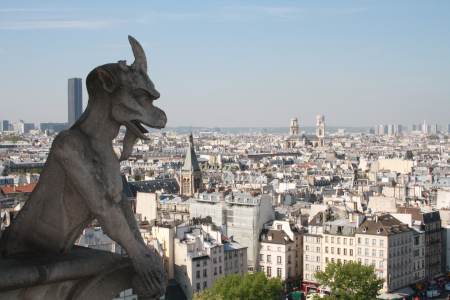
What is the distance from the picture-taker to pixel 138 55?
16.3 feet

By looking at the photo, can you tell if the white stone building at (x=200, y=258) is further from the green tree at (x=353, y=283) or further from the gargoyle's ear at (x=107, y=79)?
the gargoyle's ear at (x=107, y=79)

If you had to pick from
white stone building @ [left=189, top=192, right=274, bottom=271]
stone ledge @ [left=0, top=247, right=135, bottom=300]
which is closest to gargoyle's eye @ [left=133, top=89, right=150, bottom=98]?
stone ledge @ [left=0, top=247, right=135, bottom=300]

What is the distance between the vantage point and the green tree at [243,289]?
124 feet

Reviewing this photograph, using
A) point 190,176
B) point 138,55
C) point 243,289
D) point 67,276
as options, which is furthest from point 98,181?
point 190,176

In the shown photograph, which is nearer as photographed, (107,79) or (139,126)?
(107,79)

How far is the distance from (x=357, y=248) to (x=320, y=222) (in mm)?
4371

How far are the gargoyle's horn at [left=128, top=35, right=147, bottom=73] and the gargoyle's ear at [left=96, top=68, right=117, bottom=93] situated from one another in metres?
0.18

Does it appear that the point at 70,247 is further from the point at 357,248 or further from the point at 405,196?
the point at 405,196

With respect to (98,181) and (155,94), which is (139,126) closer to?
(155,94)

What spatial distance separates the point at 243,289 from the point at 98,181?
3403 centimetres

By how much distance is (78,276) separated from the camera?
4.74m

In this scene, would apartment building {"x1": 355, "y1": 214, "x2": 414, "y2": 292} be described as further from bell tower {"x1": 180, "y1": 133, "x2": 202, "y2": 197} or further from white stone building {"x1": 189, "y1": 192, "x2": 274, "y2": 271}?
bell tower {"x1": 180, "y1": 133, "x2": 202, "y2": 197}

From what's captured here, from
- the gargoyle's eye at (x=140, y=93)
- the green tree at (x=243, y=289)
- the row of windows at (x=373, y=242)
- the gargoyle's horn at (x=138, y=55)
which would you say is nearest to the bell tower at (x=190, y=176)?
the row of windows at (x=373, y=242)

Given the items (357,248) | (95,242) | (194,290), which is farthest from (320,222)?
(95,242)
